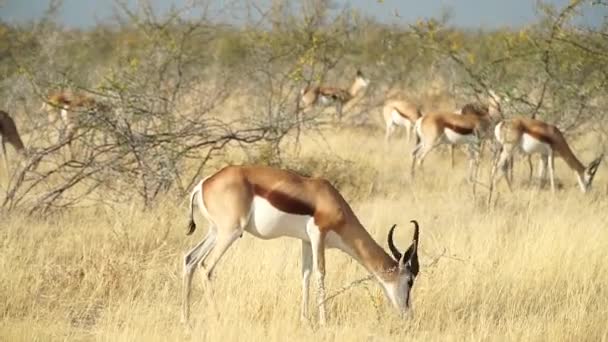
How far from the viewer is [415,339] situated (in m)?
4.86

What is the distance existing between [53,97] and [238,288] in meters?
8.68

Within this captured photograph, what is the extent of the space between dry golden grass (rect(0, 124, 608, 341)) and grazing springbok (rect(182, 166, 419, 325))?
0.68 feet

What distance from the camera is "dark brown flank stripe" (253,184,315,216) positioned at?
5.19m

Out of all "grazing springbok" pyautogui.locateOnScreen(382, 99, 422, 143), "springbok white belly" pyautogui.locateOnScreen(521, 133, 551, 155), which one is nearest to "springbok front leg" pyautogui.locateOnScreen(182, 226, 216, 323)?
"springbok white belly" pyautogui.locateOnScreen(521, 133, 551, 155)

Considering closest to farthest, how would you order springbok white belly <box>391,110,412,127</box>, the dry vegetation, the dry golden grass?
the dry golden grass, the dry vegetation, springbok white belly <box>391,110,412,127</box>

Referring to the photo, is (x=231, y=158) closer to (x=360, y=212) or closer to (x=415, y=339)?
(x=360, y=212)

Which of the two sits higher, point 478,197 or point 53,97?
point 53,97

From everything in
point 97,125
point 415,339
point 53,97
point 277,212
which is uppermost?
point 53,97

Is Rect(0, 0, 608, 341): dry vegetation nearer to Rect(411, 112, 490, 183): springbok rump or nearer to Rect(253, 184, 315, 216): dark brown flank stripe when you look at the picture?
Rect(411, 112, 490, 183): springbok rump

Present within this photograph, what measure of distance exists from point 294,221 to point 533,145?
7.33m

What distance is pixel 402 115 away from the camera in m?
16.4

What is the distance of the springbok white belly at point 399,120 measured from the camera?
1623cm

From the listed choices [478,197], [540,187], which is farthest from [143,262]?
[540,187]

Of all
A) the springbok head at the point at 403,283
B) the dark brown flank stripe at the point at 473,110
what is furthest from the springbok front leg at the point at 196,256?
the dark brown flank stripe at the point at 473,110
